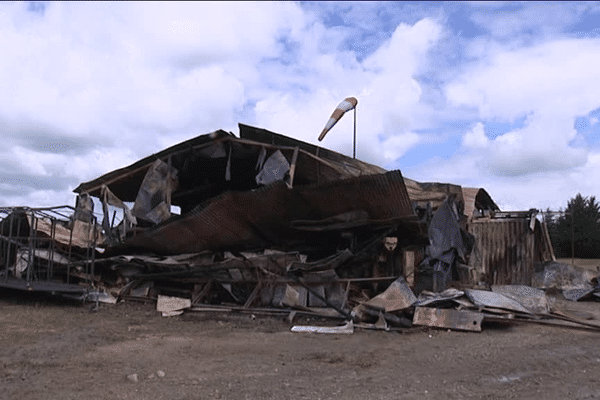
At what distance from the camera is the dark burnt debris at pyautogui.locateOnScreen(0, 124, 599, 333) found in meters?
9.68

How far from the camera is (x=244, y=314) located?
34.8 ft

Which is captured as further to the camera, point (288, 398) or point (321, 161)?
point (321, 161)

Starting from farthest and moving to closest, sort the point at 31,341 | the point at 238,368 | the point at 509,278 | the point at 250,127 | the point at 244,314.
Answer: the point at 509,278
the point at 250,127
the point at 244,314
the point at 31,341
the point at 238,368

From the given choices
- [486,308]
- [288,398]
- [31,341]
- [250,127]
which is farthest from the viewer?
[250,127]

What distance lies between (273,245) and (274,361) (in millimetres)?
5045

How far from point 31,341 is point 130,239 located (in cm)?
456

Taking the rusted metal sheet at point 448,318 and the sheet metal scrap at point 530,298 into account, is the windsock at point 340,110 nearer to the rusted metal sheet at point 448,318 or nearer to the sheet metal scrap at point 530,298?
the sheet metal scrap at point 530,298

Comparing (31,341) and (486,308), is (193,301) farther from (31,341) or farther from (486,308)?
(486,308)

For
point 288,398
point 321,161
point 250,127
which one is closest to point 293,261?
point 321,161

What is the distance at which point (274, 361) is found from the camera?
21.7 feet

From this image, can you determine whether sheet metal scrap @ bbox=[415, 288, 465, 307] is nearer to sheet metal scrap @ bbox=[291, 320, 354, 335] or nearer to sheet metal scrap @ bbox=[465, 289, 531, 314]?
sheet metal scrap @ bbox=[465, 289, 531, 314]

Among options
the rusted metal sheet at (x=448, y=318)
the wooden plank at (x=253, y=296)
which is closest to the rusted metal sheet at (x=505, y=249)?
the rusted metal sheet at (x=448, y=318)

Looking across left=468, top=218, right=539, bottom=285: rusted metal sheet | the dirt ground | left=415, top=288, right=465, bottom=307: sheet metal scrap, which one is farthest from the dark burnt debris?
left=468, top=218, right=539, bottom=285: rusted metal sheet

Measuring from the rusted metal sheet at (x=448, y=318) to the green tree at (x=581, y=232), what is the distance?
23360 millimetres
